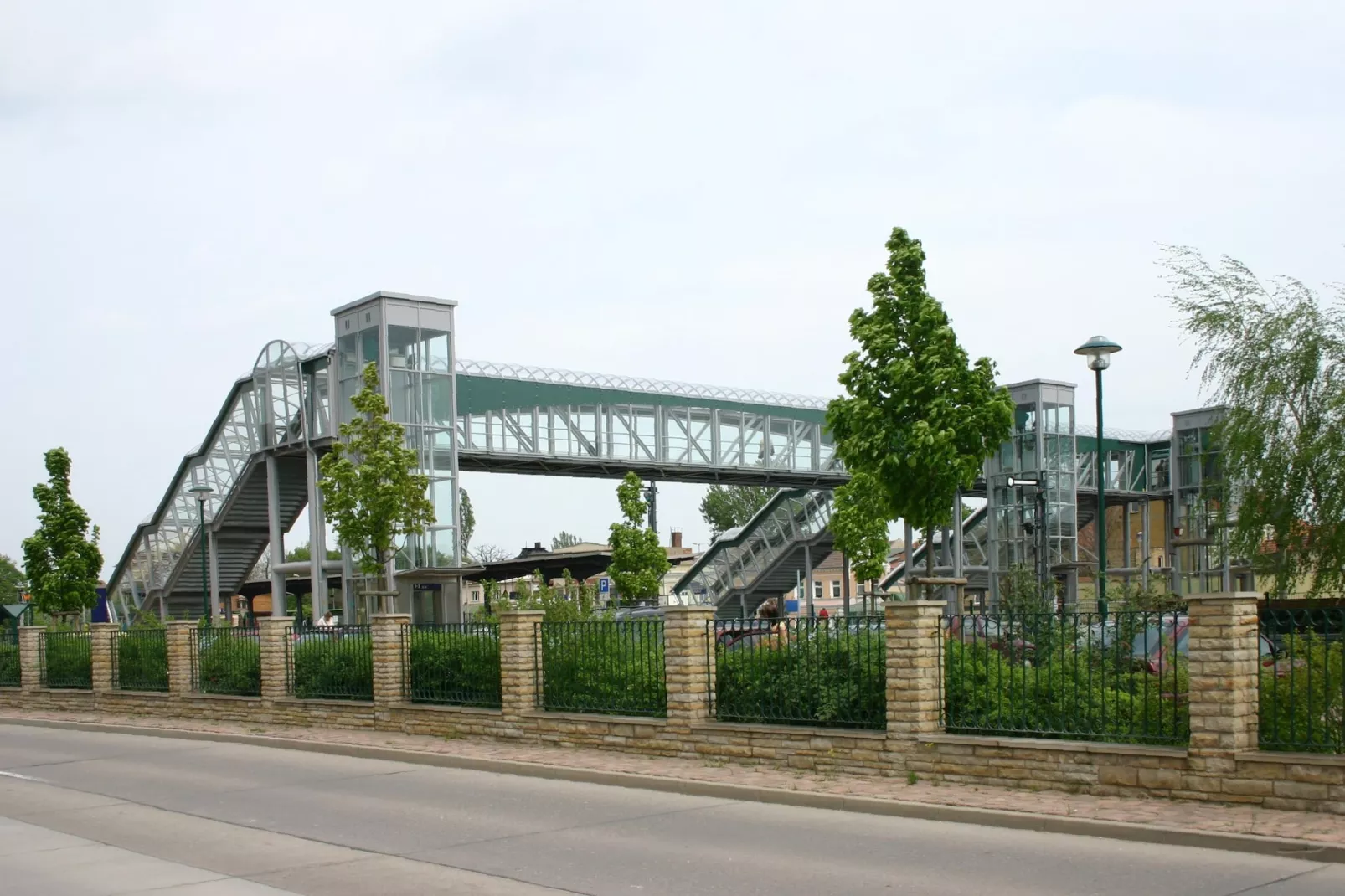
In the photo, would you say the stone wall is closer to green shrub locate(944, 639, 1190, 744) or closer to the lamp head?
green shrub locate(944, 639, 1190, 744)

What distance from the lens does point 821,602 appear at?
114m

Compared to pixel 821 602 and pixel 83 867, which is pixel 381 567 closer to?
pixel 83 867

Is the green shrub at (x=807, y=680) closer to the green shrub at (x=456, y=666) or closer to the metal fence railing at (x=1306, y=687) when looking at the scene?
the metal fence railing at (x=1306, y=687)

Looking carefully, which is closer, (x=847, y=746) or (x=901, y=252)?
(x=847, y=746)

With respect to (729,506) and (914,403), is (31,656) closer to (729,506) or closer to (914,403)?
(914,403)

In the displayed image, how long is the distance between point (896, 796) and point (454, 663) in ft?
30.4

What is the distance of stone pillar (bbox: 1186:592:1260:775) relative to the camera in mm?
11711

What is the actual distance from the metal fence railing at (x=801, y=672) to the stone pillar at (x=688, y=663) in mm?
99

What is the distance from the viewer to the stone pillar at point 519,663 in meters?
19.0

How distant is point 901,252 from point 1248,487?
27.9 feet

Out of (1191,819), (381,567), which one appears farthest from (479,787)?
(381,567)

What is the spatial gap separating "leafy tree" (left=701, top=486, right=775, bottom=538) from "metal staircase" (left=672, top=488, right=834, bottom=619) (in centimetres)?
7036

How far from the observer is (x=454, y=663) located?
20.7 metres

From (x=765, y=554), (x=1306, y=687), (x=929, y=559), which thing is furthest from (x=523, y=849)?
(x=765, y=554)
